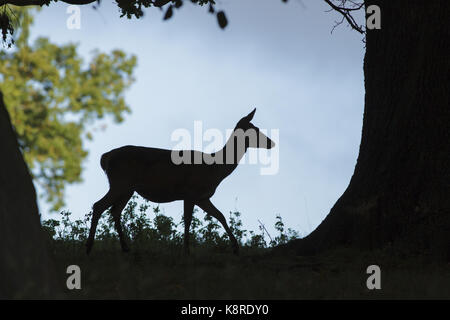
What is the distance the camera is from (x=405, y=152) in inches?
342

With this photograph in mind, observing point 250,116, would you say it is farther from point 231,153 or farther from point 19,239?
point 19,239

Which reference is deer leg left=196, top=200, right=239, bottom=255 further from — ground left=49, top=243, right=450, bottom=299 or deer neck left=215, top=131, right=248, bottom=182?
ground left=49, top=243, right=450, bottom=299

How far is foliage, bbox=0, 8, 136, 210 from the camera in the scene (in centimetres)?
947

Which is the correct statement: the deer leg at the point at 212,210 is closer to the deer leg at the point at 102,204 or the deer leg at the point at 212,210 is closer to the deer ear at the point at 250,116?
the deer leg at the point at 102,204

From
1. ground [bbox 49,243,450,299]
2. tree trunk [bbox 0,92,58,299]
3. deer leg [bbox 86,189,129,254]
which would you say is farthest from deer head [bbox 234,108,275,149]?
tree trunk [bbox 0,92,58,299]

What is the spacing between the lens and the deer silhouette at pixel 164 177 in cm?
1045

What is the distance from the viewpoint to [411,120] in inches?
345

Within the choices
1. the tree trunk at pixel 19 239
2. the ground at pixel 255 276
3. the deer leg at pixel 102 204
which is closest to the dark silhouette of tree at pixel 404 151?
the ground at pixel 255 276

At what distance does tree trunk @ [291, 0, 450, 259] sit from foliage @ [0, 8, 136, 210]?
11.6 ft

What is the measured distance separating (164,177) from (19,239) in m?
6.10

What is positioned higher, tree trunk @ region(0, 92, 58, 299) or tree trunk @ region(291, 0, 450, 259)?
tree trunk @ region(291, 0, 450, 259)

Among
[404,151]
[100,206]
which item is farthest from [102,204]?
[404,151]
